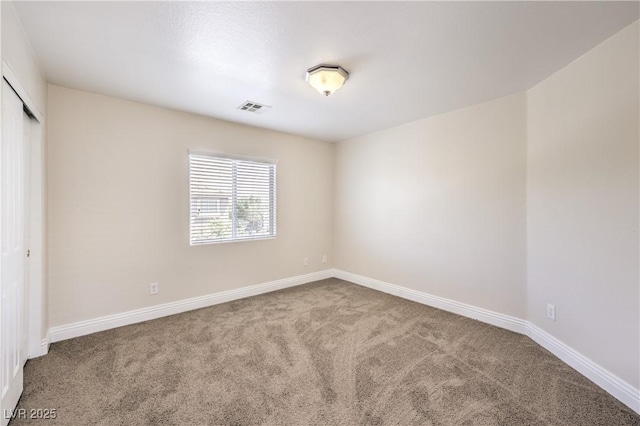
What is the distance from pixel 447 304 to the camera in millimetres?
3461

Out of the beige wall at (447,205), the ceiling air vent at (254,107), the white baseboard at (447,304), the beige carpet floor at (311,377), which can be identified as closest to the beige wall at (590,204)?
the beige wall at (447,205)

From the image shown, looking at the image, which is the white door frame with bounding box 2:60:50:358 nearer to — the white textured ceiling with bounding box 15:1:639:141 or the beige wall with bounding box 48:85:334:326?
the beige wall with bounding box 48:85:334:326

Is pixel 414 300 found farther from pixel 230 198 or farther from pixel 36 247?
pixel 36 247

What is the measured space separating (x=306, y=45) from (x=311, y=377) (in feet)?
8.12

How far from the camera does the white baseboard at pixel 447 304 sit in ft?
9.56

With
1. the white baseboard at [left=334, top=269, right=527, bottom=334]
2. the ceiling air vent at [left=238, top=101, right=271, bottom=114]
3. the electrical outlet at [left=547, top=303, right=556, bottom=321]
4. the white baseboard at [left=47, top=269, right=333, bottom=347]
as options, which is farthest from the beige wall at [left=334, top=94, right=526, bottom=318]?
the ceiling air vent at [left=238, top=101, right=271, bottom=114]

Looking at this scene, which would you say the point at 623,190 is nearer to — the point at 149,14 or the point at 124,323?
the point at 149,14

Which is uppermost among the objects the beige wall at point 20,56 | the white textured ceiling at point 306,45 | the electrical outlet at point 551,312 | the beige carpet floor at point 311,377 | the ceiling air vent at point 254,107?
the ceiling air vent at point 254,107

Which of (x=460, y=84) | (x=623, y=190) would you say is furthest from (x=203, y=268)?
(x=623, y=190)

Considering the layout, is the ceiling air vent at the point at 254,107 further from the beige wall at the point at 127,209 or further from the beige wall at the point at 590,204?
the beige wall at the point at 590,204

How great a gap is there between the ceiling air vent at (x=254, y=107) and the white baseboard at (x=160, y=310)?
241 centimetres

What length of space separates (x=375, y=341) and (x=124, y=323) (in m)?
2.68

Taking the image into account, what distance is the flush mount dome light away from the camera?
2.26 m

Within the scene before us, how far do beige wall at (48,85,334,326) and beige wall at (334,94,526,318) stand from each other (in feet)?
5.56
